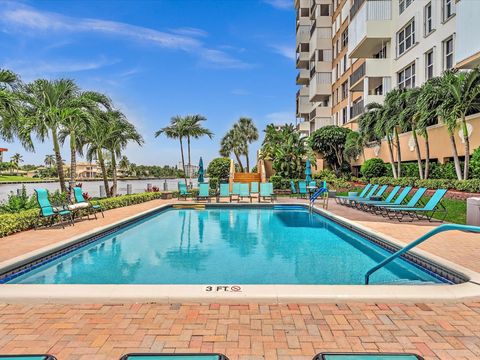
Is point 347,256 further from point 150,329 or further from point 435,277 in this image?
point 150,329

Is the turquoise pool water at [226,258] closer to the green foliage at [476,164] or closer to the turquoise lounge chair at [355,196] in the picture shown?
the turquoise lounge chair at [355,196]

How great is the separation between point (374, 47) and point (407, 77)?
561cm

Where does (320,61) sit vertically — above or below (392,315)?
above

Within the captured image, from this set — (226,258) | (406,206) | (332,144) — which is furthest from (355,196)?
(332,144)

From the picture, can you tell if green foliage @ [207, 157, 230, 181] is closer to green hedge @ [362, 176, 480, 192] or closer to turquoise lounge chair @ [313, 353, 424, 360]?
green hedge @ [362, 176, 480, 192]

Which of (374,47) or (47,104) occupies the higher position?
(374,47)

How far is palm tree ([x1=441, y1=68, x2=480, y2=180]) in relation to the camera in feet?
44.4

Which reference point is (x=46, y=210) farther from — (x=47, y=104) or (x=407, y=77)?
(x=407, y=77)

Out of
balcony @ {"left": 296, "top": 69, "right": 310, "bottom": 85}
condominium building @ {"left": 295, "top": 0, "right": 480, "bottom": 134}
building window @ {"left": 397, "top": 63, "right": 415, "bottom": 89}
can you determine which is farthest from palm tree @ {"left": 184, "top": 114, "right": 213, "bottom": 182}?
balcony @ {"left": 296, "top": 69, "right": 310, "bottom": 85}

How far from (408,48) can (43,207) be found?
22.5 meters

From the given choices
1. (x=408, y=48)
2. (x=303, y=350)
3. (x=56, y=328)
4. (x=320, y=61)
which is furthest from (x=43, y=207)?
(x=320, y=61)

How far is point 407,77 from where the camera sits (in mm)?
23344

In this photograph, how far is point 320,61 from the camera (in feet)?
125

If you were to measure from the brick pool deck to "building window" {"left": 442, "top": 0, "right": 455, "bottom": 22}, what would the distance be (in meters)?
18.9
